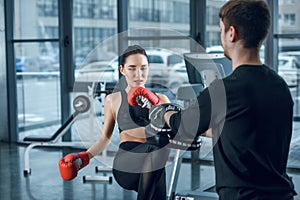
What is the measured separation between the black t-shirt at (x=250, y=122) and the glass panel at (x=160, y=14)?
4.30 meters

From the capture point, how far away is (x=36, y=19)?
270 inches

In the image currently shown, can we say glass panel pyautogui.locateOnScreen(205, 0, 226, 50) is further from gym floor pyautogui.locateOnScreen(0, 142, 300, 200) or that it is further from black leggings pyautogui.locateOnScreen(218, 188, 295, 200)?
black leggings pyautogui.locateOnScreen(218, 188, 295, 200)

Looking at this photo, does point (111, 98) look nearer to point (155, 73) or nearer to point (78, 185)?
point (78, 185)

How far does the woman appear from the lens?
2770mm

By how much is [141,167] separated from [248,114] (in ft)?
4.09

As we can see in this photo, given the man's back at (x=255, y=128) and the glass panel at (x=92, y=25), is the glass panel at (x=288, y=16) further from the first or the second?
the man's back at (x=255, y=128)

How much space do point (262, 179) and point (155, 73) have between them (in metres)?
4.52

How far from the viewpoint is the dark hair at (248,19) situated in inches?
63.2

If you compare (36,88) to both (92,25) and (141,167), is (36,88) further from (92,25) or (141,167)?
(141,167)

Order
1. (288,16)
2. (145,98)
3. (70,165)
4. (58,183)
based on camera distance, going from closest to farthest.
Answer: (145,98)
(70,165)
(58,183)
(288,16)

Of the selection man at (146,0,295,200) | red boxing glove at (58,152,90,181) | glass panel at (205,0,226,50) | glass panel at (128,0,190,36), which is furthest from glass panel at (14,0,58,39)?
man at (146,0,295,200)

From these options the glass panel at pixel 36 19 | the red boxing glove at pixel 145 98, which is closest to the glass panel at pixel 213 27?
the glass panel at pixel 36 19

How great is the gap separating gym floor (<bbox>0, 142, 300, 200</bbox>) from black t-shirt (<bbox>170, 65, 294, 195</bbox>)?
A: 7.58 ft

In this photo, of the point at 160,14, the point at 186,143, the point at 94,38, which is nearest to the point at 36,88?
the point at 94,38
